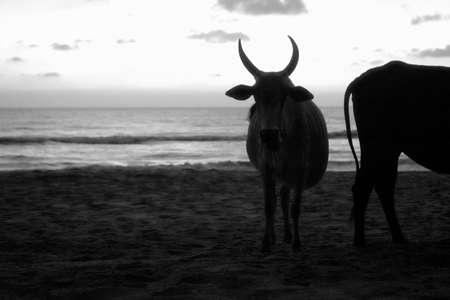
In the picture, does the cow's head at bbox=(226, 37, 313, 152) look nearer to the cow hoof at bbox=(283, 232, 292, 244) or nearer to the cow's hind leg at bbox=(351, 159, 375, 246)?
the cow's hind leg at bbox=(351, 159, 375, 246)

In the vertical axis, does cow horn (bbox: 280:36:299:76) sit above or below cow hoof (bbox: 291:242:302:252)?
above

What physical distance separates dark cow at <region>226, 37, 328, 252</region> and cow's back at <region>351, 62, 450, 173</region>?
61 cm

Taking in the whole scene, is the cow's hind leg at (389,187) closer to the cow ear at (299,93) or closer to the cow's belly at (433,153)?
the cow's belly at (433,153)

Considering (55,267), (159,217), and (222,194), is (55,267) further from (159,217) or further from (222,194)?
(222,194)

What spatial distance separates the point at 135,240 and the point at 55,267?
65.0 inches

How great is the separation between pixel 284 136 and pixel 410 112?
1.15m

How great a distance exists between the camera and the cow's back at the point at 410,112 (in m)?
5.35

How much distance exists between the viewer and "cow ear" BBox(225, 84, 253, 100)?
5.40 meters

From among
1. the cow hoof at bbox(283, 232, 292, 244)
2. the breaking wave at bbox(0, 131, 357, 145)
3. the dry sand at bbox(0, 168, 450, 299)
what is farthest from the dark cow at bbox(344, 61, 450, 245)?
the breaking wave at bbox(0, 131, 357, 145)

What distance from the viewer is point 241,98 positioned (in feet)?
18.1

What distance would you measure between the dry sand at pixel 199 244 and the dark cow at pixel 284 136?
611 mm

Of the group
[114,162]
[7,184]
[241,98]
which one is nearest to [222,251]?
[241,98]

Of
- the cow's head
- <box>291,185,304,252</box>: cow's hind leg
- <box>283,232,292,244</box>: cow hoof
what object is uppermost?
the cow's head

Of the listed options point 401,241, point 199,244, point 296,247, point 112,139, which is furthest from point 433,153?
point 112,139
